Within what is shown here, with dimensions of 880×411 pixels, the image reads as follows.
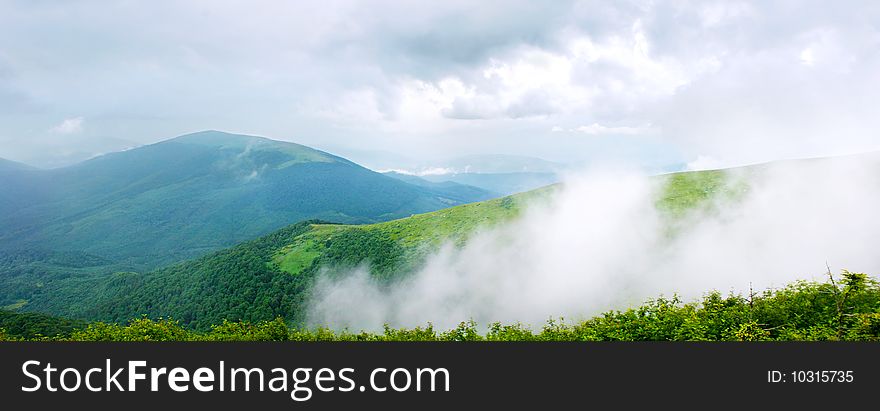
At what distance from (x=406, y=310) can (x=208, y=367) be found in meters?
69.7

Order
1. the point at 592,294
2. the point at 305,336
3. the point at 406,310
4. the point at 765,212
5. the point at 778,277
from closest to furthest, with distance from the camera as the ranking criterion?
1. the point at 305,336
2. the point at 778,277
3. the point at 592,294
4. the point at 765,212
5. the point at 406,310

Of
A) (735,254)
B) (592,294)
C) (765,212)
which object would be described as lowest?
(592,294)

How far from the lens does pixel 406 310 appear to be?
81875 mm

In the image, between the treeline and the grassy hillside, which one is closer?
the treeline

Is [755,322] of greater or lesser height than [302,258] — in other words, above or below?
above

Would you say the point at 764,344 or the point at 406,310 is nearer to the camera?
the point at 764,344

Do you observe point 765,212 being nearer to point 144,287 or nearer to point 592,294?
point 592,294

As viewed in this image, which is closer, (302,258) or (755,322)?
(755,322)

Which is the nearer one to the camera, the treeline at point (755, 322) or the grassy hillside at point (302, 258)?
the treeline at point (755, 322)

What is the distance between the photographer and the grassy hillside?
94188mm

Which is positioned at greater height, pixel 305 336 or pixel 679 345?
pixel 679 345

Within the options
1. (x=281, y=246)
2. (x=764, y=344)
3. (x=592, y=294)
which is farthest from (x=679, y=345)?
(x=281, y=246)

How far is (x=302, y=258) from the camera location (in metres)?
119

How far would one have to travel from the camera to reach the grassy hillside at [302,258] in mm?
94188
